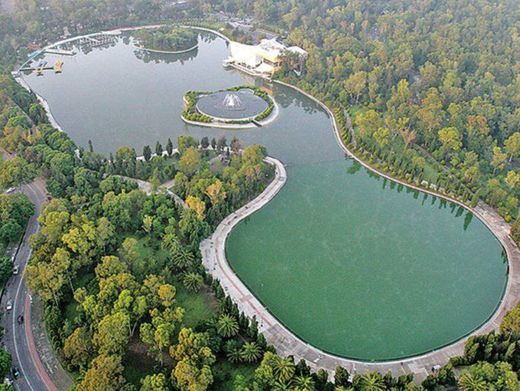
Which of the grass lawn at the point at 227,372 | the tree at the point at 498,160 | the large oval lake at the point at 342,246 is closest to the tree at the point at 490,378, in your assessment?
the large oval lake at the point at 342,246

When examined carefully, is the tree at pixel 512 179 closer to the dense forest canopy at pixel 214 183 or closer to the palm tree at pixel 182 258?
the dense forest canopy at pixel 214 183

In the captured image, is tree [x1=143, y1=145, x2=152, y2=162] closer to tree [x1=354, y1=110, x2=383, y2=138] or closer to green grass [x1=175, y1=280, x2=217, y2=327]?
green grass [x1=175, y1=280, x2=217, y2=327]

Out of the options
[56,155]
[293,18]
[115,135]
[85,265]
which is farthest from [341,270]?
[293,18]

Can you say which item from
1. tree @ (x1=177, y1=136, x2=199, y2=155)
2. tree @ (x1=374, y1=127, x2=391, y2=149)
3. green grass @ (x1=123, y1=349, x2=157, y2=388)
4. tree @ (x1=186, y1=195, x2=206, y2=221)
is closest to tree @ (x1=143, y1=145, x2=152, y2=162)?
tree @ (x1=177, y1=136, x2=199, y2=155)

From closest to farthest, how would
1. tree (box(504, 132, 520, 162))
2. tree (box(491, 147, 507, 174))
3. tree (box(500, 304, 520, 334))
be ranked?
tree (box(500, 304, 520, 334)) → tree (box(491, 147, 507, 174)) → tree (box(504, 132, 520, 162))

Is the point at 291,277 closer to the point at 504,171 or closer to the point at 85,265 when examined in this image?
the point at 85,265

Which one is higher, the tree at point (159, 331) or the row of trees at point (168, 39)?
the row of trees at point (168, 39)

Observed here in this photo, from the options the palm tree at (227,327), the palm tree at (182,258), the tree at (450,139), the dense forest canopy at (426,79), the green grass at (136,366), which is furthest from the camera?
→ the tree at (450,139)
